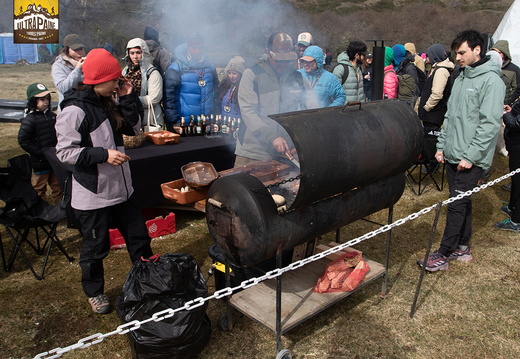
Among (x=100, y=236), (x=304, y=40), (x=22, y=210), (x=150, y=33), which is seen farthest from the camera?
(x=150, y=33)

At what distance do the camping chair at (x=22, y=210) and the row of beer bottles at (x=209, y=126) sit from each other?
6.75 ft

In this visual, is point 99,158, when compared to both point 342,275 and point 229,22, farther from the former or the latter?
point 229,22

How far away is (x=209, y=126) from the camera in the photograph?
5703mm

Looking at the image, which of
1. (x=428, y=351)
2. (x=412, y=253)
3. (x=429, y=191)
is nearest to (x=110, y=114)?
(x=428, y=351)

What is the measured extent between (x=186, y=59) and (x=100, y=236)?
11.2 feet

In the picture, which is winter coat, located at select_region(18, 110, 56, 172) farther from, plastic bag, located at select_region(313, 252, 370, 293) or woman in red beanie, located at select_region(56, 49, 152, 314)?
plastic bag, located at select_region(313, 252, 370, 293)

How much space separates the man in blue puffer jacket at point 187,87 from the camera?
5898 millimetres

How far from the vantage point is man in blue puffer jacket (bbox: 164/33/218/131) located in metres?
5.90

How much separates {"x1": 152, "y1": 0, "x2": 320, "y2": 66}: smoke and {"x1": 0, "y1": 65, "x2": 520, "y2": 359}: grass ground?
279cm

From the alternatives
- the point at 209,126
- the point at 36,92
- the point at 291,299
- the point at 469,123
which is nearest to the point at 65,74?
the point at 36,92

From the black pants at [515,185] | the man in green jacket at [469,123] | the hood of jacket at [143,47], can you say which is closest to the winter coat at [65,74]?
the hood of jacket at [143,47]

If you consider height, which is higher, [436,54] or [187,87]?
[436,54]

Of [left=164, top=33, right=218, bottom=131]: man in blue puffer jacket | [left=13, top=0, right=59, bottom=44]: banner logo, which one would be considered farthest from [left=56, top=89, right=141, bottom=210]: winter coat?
[left=164, top=33, right=218, bottom=131]: man in blue puffer jacket

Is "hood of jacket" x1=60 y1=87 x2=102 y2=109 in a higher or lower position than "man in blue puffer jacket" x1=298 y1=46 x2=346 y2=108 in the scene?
lower
